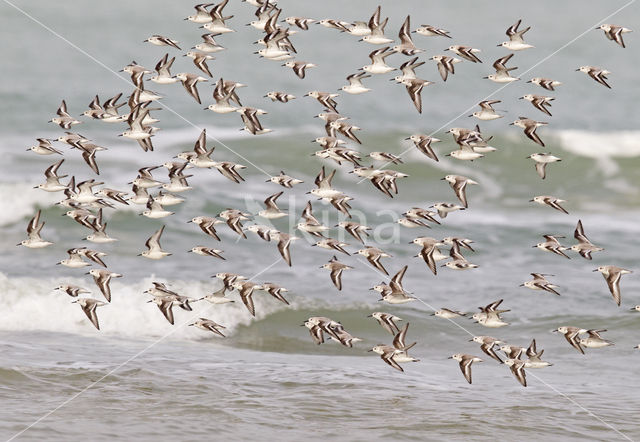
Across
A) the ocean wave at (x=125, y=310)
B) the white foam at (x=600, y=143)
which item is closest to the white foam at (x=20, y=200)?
the ocean wave at (x=125, y=310)

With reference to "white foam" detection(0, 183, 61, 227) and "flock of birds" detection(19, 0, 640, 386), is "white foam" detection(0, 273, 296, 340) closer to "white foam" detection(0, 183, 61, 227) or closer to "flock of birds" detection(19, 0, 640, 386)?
"flock of birds" detection(19, 0, 640, 386)

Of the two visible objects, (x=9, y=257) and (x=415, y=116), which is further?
(x=415, y=116)

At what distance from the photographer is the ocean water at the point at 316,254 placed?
14.0 meters

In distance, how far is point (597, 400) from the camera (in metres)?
15.1

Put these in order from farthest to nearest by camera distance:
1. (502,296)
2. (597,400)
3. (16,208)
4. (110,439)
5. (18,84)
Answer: (18,84)
(16,208)
(502,296)
(597,400)
(110,439)

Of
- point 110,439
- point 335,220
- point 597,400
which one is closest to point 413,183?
point 335,220

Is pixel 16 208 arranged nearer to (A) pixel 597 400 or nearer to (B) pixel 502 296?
(B) pixel 502 296

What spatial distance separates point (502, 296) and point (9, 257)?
32.9 ft

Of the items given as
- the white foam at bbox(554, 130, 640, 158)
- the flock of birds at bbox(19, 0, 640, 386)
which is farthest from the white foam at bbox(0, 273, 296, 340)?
the white foam at bbox(554, 130, 640, 158)

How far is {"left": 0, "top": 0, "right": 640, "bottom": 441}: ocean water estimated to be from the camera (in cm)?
1405

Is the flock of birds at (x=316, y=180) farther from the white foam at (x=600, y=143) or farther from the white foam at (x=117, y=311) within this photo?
the white foam at (x=600, y=143)

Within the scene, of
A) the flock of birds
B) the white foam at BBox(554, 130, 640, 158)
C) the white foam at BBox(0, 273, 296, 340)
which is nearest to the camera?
the flock of birds

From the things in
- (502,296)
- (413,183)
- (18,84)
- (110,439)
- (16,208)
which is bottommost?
(110,439)

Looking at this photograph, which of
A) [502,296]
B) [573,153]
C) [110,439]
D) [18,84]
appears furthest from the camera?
[18,84]
